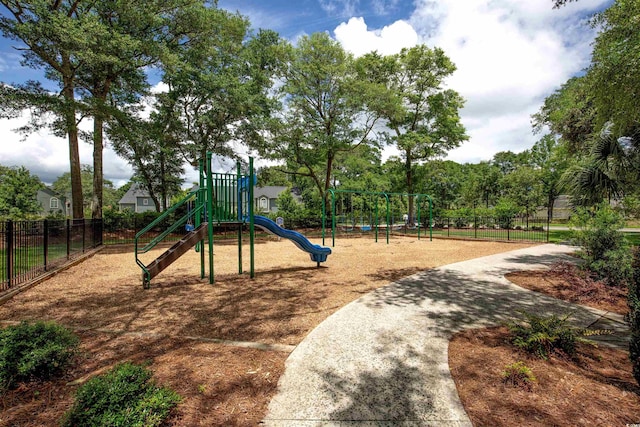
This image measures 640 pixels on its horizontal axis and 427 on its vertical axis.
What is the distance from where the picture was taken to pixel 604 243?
6.92 meters

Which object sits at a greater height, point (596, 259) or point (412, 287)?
point (596, 259)

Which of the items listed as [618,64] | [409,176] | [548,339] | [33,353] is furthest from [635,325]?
[409,176]

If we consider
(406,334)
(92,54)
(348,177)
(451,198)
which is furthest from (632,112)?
(451,198)

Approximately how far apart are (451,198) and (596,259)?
45720 millimetres

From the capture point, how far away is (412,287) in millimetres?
6641

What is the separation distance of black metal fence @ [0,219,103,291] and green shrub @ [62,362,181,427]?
5.83 m

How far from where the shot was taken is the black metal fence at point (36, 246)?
6.25 meters

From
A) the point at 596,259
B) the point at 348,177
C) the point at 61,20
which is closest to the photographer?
the point at 596,259

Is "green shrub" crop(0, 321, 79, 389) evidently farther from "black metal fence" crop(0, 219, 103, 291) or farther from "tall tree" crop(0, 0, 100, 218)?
"tall tree" crop(0, 0, 100, 218)

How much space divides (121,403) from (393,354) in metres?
2.65

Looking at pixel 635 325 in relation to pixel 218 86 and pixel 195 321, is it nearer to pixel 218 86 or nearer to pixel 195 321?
pixel 195 321

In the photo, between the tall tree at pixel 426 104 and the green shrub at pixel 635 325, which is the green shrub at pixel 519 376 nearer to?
the green shrub at pixel 635 325

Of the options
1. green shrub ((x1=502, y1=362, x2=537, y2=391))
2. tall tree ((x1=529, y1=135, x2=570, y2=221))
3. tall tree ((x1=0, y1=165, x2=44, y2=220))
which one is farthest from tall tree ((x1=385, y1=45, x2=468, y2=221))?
tall tree ((x1=0, y1=165, x2=44, y2=220))

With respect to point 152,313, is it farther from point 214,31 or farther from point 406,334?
point 214,31
